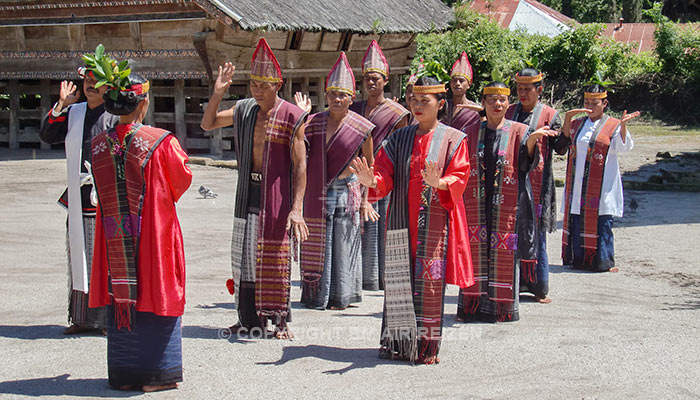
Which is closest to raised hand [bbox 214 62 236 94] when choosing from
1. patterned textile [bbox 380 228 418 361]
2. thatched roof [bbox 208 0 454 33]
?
patterned textile [bbox 380 228 418 361]

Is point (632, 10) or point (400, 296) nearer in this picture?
point (400, 296)

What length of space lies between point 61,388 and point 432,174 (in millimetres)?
2446

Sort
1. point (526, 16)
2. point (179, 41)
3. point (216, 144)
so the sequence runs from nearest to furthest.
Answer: point (179, 41)
point (216, 144)
point (526, 16)

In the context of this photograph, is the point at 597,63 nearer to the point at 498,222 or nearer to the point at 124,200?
the point at 498,222

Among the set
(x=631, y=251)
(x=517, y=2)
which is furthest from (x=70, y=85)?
(x=517, y=2)

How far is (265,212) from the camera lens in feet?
18.8

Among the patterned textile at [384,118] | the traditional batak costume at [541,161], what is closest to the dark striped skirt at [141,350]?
the patterned textile at [384,118]

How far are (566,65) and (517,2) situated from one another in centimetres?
1768

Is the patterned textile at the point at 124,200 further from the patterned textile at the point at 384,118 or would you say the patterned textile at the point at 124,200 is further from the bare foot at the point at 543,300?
the bare foot at the point at 543,300

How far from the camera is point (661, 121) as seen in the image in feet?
78.3

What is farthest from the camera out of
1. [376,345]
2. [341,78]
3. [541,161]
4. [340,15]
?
[340,15]

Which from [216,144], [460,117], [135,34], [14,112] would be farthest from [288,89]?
[460,117]

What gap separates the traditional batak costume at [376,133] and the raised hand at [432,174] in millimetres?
2168

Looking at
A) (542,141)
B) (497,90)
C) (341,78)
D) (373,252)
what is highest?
(341,78)
